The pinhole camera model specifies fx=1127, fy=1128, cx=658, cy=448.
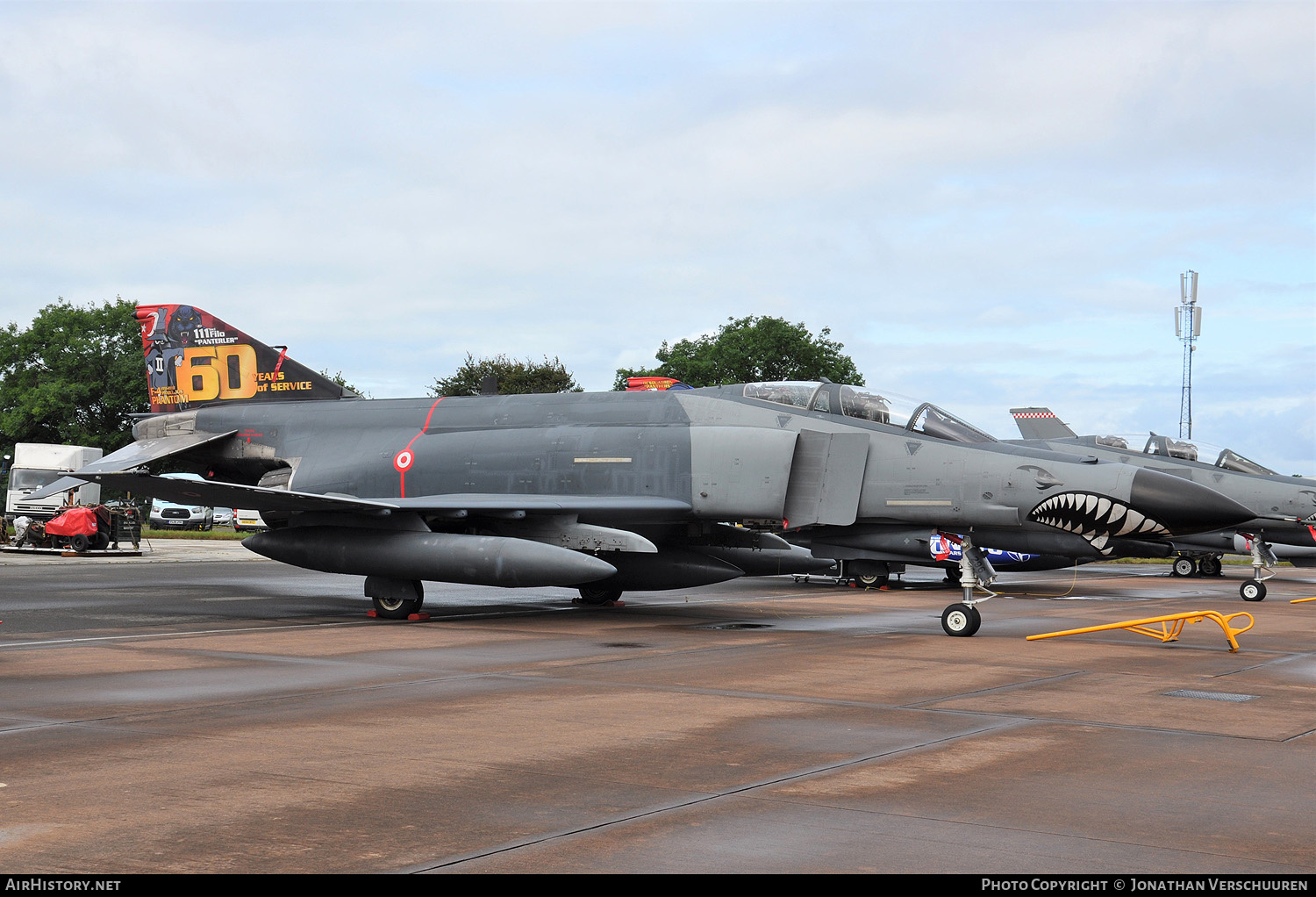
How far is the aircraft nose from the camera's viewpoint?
11750mm

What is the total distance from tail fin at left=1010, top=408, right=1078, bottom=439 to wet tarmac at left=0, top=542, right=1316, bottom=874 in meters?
15.5

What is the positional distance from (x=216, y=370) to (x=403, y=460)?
4202 millimetres

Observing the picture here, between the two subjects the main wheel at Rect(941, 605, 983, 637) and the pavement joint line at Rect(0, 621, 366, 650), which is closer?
the pavement joint line at Rect(0, 621, 366, 650)

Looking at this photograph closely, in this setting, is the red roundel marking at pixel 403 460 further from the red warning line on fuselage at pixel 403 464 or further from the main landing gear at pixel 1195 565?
the main landing gear at pixel 1195 565

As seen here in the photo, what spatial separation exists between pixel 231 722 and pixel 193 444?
10.9m

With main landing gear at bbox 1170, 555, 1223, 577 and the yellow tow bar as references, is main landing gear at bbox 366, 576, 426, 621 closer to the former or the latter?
the yellow tow bar

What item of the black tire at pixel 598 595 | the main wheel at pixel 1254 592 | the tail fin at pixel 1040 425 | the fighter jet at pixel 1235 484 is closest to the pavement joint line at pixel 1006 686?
the black tire at pixel 598 595

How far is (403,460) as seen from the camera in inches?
606

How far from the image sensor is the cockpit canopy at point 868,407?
13281 mm

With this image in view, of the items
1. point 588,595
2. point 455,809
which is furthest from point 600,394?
point 455,809

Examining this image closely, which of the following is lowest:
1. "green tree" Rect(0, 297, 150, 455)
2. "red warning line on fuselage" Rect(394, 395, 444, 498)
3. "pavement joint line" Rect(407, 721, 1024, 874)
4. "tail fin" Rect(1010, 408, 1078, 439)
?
"pavement joint line" Rect(407, 721, 1024, 874)

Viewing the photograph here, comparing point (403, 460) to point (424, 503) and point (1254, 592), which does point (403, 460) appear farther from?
point (1254, 592)

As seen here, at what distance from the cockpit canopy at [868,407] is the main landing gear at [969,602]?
5.23 ft

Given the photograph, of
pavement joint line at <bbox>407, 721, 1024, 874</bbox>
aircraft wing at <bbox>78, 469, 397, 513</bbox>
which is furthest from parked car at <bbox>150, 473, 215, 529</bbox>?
pavement joint line at <bbox>407, 721, 1024, 874</bbox>
